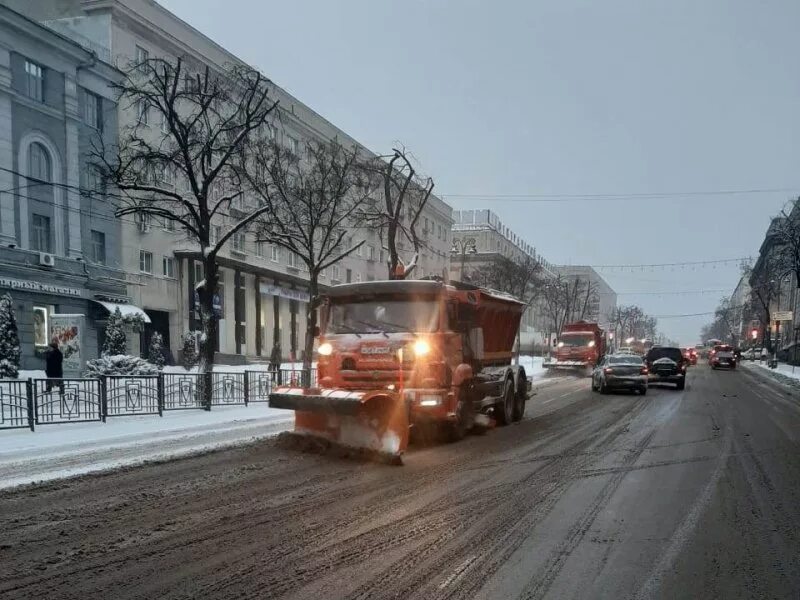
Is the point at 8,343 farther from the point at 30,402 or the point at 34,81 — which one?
the point at 34,81

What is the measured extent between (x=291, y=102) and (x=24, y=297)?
76.5 ft

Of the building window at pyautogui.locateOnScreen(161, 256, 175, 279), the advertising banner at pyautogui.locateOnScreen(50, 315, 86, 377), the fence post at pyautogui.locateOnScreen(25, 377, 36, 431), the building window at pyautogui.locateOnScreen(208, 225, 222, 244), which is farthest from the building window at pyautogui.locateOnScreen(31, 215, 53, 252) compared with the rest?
the fence post at pyautogui.locateOnScreen(25, 377, 36, 431)

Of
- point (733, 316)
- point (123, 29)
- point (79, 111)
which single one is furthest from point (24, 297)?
point (733, 316)

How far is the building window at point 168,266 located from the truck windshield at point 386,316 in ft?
86.7

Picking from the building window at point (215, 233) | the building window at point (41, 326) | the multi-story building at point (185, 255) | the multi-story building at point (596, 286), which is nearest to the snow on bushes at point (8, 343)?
the building window at point (41, 326)

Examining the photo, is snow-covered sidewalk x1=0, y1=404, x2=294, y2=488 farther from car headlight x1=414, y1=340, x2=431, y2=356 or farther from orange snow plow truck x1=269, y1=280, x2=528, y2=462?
car headlight x1=414, y1=340, x2=431, y2=356

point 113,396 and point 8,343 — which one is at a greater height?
point 8,343

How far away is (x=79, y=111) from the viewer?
93.8 ft

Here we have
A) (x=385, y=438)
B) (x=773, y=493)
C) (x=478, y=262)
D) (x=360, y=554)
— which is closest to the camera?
(x=360, y=554)

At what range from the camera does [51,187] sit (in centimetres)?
2745

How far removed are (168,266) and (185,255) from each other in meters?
1.08

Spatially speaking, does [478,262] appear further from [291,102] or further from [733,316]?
[733,316]

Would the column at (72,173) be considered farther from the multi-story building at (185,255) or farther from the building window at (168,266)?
the building window at (168,266)

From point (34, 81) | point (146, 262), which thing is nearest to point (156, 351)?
point (146, 262)
